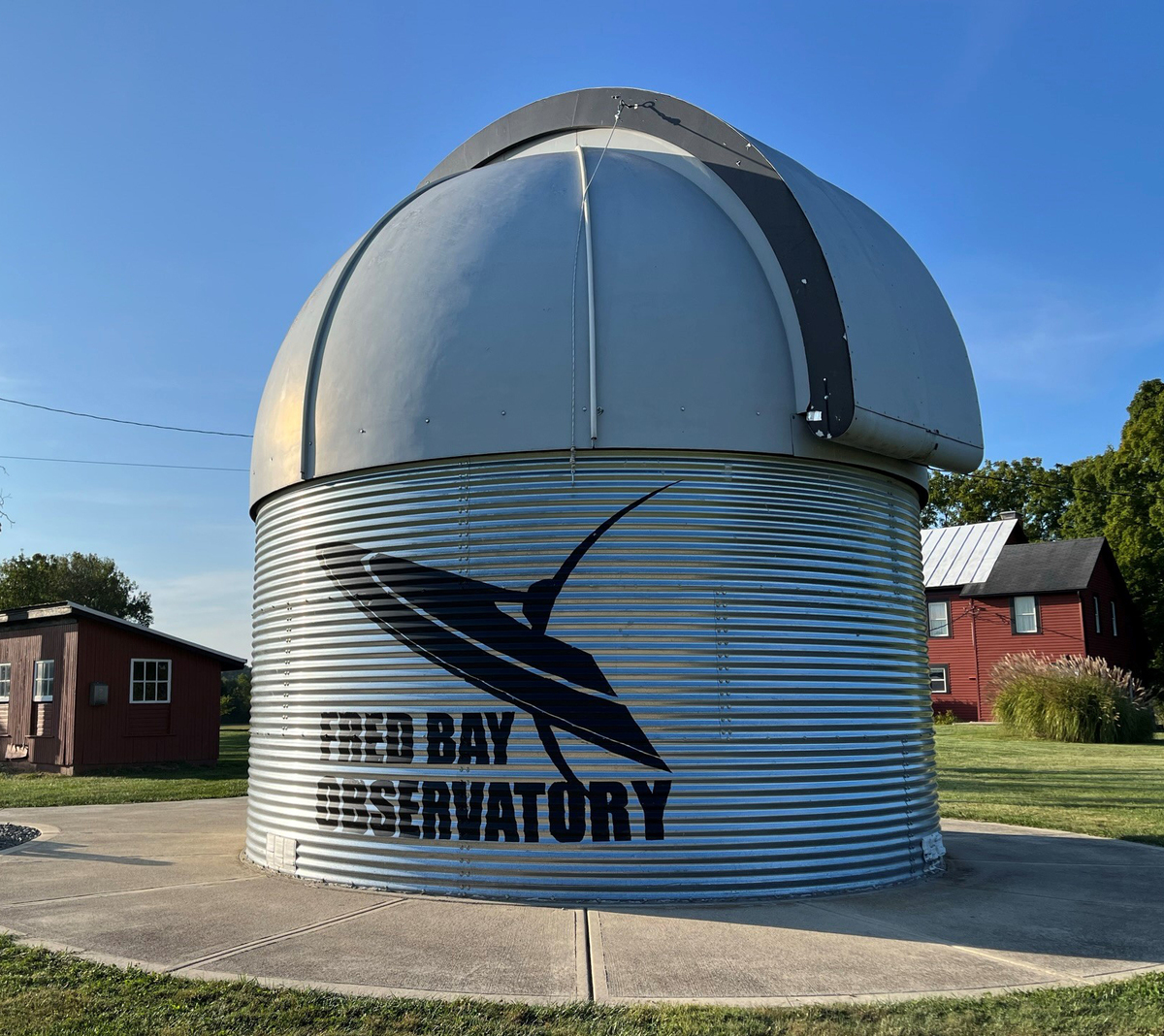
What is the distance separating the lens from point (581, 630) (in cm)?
803

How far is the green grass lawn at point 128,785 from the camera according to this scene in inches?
680

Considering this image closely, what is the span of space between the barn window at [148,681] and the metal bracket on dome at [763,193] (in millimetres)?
17641

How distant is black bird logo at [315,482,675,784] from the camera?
7.89m

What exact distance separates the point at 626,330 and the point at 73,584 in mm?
70909

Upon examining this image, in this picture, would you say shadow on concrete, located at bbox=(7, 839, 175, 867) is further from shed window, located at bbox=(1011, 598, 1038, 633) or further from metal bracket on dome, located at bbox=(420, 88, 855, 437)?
shed window, located at bbox=(1011, 598, 1038, 633)

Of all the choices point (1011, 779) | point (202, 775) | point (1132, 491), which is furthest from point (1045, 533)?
point (202, 775)

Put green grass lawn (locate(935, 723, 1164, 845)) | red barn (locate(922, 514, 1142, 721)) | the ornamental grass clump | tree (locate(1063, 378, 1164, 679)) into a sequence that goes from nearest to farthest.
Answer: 1. green grass lawn (locate(935, 723, 1164, 845))
2. the ornamental grass clump
3. red barn (locate(922, 514, 1142, 721))
4. tree (locate(1063, 378, 1164, 679))

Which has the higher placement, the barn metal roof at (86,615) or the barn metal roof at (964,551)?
the barn metal roof at (964,551)

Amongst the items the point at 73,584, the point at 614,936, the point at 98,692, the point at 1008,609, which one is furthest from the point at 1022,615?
the point at 73,584

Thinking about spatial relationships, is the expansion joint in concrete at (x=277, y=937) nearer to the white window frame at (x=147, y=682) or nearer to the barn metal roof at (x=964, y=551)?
the white window frame at (x=147, y=682)

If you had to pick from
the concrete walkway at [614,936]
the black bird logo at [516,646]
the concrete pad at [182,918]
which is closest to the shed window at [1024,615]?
the concrete walkway at [614,936]

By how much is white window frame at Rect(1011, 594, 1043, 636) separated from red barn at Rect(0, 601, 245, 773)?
2877 cm

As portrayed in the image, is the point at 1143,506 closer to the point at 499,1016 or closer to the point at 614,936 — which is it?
the point at 614,936

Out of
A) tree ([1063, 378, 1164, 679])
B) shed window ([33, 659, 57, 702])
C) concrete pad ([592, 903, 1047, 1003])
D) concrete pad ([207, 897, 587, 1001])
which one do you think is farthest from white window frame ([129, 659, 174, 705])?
tree ([1063, 378, 1164, 679])
